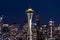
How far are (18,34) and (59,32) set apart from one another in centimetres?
351

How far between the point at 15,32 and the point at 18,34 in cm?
117

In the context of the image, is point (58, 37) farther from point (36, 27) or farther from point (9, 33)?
point (9, 33)

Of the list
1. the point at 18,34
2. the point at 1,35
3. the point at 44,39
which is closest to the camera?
the point at 18,34

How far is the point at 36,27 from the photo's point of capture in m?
16.6

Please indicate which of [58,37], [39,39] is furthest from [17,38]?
[58,37]

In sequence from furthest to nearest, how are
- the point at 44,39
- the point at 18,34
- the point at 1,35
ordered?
the point at 1,35 → the point at 44,39 → the point at 18,34

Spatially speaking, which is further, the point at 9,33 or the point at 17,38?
the point at 9,33

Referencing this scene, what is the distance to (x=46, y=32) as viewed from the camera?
17.9m

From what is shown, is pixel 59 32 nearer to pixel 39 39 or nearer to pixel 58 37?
pixel 58 37

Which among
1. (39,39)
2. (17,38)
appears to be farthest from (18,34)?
(39,39)

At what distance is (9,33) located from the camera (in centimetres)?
1700

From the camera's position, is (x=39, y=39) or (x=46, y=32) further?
(x=46, y=32)

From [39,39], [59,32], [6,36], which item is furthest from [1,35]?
[59,32]

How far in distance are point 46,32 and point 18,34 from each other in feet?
10.3
